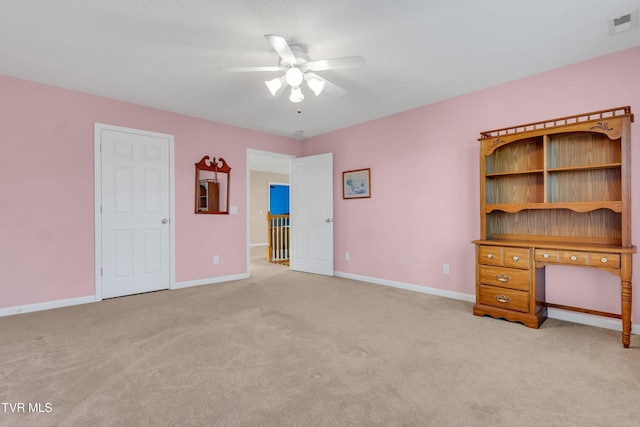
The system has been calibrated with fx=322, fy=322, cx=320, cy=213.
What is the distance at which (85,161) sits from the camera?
3.66 m

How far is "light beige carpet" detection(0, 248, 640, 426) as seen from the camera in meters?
1.63

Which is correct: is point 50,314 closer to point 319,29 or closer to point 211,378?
point 211,378

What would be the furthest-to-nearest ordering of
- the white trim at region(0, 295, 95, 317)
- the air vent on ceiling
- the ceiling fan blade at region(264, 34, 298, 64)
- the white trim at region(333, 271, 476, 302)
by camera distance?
the white trim at region(333, 271, 476, 302) < the white trim at region(0, 295, 95, 317) < the air vent on ceiling < the ceiling fan blade at region(264, 34, 298, 64)

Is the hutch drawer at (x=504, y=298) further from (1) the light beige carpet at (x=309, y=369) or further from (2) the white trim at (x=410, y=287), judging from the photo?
(2) the white trim at (x=410, y=287)

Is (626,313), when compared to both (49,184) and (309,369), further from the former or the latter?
(49,184)

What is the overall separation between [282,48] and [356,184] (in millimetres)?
2897

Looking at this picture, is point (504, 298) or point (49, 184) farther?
point (49, 184)

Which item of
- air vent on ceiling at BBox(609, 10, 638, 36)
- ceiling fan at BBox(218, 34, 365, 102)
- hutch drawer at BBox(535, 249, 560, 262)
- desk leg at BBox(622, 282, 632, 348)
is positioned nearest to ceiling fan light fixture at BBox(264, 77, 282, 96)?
ceiling fan at BBox(218, 34, 365, 102)

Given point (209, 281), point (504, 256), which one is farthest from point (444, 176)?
point (209, 281)

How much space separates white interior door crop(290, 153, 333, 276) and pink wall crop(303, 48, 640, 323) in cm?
16

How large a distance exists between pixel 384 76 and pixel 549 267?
8.15ft

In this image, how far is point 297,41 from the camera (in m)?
2.56

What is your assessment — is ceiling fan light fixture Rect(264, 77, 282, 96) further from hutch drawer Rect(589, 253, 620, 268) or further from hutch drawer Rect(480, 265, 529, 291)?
hutch drawer Rect(589, 253, 620, 268)

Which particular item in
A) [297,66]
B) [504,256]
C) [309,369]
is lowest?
[309,369]
